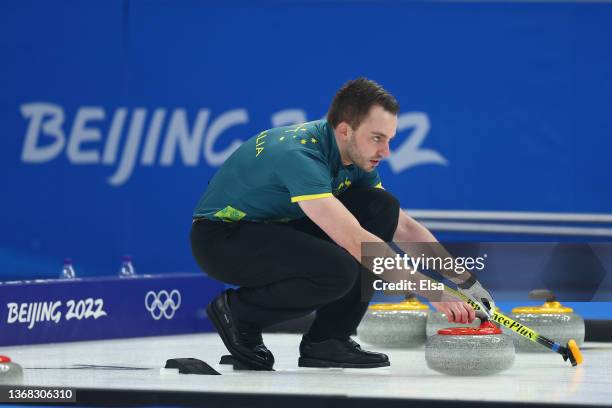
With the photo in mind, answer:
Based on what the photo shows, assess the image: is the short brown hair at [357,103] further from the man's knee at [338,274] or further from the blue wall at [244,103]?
the blue wall at [244,103]

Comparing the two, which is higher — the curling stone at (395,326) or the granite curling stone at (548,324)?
the curling stone at (395,326)

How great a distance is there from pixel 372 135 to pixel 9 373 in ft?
3.62

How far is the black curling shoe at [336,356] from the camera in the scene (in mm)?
3172

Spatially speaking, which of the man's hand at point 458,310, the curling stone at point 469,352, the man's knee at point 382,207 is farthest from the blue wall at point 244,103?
the man's hand at point 458,310

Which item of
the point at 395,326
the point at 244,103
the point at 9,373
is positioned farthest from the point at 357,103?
the point at 244,103

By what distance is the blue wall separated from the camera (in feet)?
19.7

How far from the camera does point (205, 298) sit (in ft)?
16.7

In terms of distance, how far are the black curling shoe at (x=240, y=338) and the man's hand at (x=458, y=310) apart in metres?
0.54

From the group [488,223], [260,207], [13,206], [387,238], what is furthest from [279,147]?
[13,206]

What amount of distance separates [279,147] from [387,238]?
1.56 ft

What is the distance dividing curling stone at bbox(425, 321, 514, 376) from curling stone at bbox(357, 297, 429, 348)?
38.8 inches

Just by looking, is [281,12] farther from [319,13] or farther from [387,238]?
[387,238]

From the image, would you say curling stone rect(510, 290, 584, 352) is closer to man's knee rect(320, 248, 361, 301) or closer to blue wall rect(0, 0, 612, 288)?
man's knee rect(320, 248, 361, 301)

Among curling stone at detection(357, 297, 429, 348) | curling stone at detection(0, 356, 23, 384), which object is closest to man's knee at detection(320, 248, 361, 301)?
curling stone at detection(0, 356, 23, 384)
